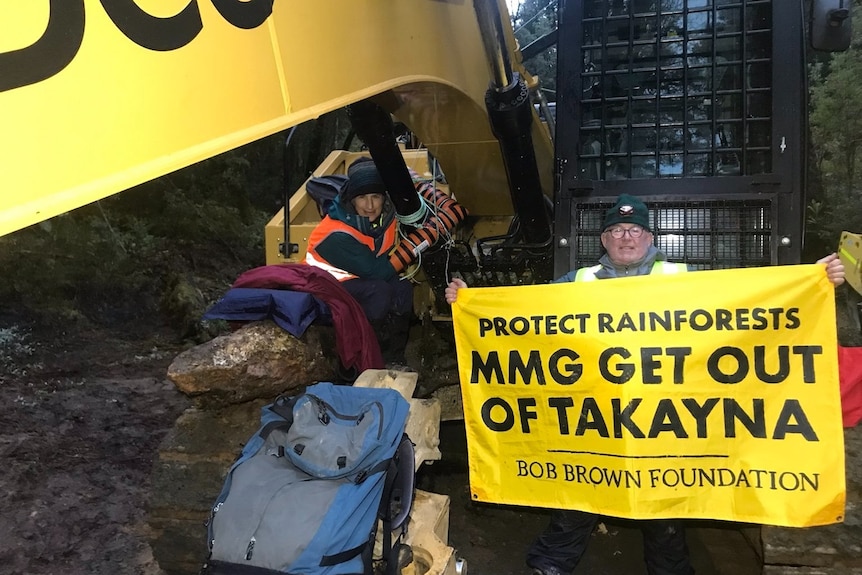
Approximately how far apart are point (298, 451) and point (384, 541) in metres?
0.55

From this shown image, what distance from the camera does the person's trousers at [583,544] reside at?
3.05 meters

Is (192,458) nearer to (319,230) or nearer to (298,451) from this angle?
(298,451)

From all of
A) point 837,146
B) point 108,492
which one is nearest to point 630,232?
point 108,492

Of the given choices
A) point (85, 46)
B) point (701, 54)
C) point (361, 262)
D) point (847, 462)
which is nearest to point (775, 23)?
point (701, 54)

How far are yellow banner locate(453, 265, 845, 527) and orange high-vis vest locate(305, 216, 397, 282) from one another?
1.49m

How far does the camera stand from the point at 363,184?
420 centimetres

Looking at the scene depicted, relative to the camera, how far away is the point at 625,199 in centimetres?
311

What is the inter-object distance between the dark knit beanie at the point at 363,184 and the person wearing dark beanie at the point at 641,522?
136cm

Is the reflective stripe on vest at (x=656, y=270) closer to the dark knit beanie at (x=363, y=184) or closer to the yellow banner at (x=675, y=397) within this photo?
the yellow banner at (x=675, y=397)

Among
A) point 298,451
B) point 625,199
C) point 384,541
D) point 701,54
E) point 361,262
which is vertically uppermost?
point 701,54

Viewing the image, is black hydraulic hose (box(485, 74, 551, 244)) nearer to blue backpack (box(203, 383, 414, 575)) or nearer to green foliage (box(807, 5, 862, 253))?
blue backpack (box(203, 383, 414, 575))

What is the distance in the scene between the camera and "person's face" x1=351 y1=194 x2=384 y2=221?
14.0 feet

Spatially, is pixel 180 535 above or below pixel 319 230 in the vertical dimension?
below

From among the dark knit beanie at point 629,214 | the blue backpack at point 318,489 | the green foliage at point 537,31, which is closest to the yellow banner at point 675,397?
the dark knit beanie at point 629,214
